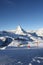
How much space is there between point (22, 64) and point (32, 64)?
2.33m

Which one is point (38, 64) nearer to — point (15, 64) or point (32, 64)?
point (32, 64)

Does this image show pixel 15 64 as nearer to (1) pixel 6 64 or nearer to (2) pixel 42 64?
(1) pixel 6 64

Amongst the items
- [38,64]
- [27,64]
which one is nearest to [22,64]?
[27,64]

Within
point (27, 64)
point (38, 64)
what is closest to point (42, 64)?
point (38, 64)

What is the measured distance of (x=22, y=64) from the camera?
42.5m


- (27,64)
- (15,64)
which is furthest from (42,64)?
(15,64)

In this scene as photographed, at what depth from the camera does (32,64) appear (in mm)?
42219

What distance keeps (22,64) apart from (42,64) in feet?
15.3

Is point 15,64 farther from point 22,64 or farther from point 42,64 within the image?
point 42,64

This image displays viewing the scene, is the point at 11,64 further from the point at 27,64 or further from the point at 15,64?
the point at 27,64

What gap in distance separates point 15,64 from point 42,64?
20.7 ft

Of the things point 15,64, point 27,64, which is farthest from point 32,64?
point 15,64

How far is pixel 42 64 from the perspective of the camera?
41.6 meters

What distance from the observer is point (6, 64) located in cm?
4316
